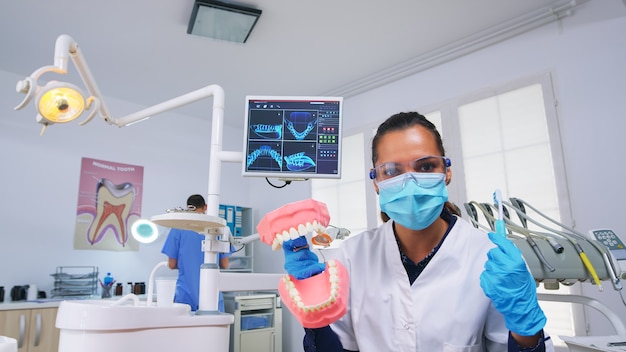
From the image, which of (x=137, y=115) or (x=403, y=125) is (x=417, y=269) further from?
(x=137, y=115)

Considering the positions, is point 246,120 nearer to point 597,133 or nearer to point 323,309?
point 323,309

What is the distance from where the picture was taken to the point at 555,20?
3002 mm

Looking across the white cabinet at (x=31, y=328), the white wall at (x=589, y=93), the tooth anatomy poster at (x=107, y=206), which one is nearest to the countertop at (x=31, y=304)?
the white cabinet at (x=31, y=328)

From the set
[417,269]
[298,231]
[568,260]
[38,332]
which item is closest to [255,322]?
[38,332]

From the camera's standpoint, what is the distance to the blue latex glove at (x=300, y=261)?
0.93 meters

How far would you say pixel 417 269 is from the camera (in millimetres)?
1154

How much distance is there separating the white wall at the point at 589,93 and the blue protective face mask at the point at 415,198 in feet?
7.06

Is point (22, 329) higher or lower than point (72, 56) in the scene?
lower

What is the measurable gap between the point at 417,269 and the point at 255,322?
329cm

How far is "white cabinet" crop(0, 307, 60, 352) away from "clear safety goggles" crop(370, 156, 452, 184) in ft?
9.88

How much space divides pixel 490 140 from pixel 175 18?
8.21 ft

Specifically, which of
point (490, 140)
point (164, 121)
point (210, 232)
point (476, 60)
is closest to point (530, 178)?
point (490, 140)

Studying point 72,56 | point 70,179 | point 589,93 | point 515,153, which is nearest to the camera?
point 72,56

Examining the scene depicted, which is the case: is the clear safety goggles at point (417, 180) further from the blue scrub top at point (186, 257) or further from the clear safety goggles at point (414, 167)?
the blue scrub top at point (186, 257)
